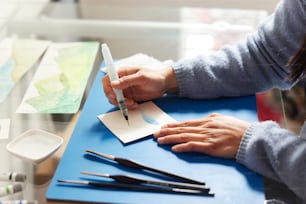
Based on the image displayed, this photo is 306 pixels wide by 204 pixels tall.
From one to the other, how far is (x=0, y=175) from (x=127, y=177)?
22cm

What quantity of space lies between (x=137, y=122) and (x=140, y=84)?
88mm

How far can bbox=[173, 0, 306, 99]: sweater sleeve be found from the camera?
0.88m

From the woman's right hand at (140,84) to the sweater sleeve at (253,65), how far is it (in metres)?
0.02

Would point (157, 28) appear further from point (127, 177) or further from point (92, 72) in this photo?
point (127, 177)

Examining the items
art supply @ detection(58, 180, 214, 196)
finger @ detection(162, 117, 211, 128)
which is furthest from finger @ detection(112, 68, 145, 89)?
art supply @ detection(58, 180, 214, 196)

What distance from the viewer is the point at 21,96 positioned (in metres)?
0.89

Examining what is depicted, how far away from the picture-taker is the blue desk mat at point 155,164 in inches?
A: 26.2

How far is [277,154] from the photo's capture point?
71cm

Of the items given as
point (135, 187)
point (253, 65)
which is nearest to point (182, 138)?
point (135, 187)

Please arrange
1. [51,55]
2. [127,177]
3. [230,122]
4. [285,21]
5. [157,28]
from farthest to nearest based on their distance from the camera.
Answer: [157,28], [51,55], [285,21], [230,122], [127,177]

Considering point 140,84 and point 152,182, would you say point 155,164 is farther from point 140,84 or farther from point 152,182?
point 140,84

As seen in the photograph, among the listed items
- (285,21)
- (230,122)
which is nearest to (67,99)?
(230,122)

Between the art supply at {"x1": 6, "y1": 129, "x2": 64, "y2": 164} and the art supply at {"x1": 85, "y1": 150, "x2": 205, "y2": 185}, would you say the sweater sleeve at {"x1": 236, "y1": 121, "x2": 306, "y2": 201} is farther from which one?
the art supply at {"x1": 6, "y1": 129, "x2": 64, "y2": 164}

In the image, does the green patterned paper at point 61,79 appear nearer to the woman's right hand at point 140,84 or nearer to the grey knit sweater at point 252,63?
the woman's right hand at point 140,84
